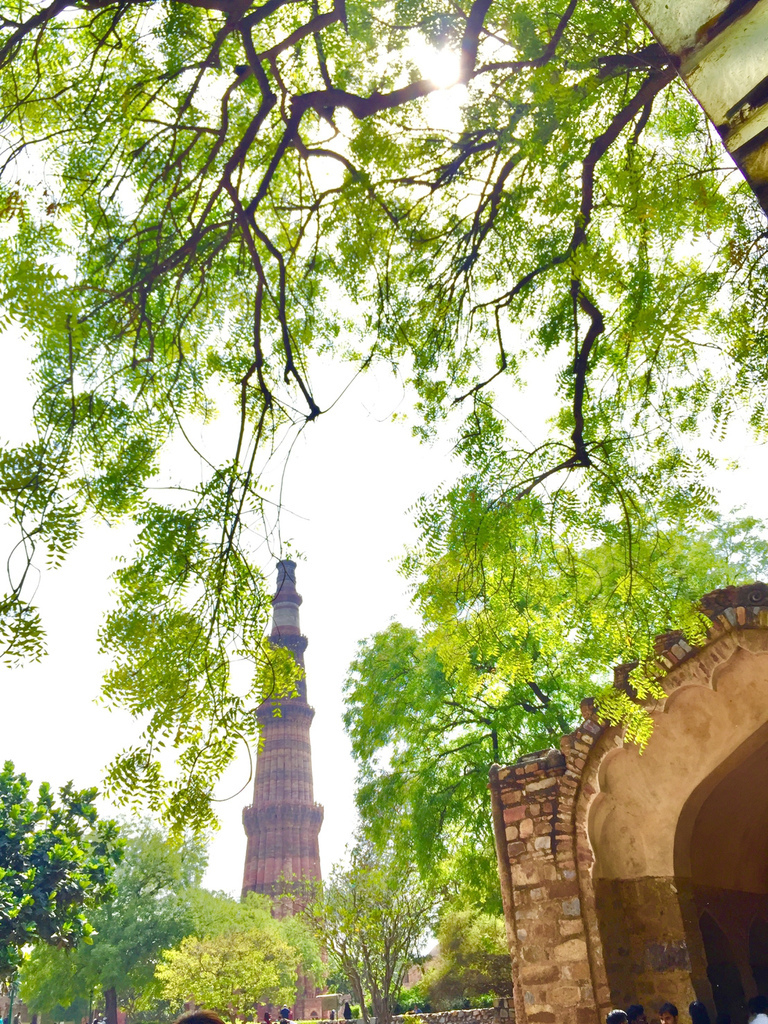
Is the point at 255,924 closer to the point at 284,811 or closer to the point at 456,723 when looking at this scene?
the point at 284,811

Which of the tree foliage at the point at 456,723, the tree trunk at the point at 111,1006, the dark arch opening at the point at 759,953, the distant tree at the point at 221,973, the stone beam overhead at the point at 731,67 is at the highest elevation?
the tree foliage at the point at 456,723

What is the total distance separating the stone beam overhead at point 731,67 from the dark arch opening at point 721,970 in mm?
7673

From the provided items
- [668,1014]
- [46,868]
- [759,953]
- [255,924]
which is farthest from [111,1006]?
[668,1014]

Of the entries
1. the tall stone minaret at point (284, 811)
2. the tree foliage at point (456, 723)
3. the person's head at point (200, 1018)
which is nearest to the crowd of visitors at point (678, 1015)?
the tree foliage at point (456, 723)

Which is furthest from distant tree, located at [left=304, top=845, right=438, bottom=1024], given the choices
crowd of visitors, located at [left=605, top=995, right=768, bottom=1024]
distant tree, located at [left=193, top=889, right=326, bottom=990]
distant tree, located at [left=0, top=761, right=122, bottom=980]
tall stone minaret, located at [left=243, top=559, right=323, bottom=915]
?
tall stone minaret, located at [left=243, top=559, right=323, bottom=915]

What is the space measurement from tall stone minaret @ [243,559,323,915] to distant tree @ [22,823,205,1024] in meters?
13.2

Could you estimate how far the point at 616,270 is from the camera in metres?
4.13

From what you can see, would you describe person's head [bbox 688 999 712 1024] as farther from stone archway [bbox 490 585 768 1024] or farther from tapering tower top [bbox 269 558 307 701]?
tapering tower top [bbox 269 558 307 701]

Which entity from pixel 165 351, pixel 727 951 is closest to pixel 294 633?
pixel 727 951

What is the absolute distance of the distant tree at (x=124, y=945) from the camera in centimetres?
2739

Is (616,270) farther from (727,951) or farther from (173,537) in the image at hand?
(727,951)

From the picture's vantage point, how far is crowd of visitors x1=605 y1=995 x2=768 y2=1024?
5.64 m

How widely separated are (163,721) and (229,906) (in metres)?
34.2

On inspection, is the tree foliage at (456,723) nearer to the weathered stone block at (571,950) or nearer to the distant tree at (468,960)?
the weathered stone block at (571,950)
